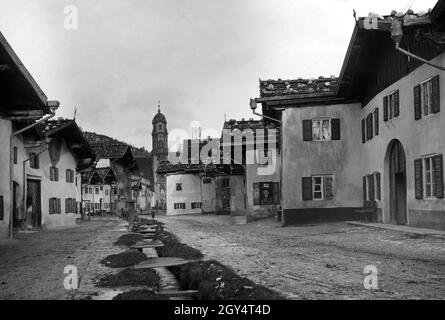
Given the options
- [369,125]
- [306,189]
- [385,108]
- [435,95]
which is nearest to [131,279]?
[435,95]

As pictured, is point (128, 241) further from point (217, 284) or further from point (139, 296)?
point (139, 296)

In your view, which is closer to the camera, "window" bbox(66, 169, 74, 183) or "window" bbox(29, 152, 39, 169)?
"window" bbox(29, 152, 39, 169)

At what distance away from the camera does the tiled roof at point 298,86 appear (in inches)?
1005

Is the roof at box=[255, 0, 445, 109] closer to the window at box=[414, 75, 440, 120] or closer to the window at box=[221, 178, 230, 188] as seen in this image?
the window at box=[414, 75, 440, 120]

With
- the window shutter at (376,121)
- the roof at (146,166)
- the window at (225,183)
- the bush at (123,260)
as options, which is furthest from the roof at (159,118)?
the bush at (123,260)

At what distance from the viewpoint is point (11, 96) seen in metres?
18.2

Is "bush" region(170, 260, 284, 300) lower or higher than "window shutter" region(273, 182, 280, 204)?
lower

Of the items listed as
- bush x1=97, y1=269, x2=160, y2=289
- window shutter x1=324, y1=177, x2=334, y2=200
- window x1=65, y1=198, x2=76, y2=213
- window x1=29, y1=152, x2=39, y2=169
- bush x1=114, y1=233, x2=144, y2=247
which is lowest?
bush x1=114, y1=233, x2=144, y2=247

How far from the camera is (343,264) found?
1044cm

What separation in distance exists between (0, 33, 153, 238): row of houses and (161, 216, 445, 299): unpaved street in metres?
7.64

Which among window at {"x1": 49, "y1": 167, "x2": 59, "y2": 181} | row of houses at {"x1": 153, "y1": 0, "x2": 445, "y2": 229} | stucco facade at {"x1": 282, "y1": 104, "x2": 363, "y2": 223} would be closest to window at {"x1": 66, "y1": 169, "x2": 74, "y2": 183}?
window at {"x1": 49, "y1": 167, "x2": 59, "y2": 181}

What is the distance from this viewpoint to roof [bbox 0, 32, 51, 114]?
15922 millimetres

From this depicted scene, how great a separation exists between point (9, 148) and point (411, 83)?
46.4 feet

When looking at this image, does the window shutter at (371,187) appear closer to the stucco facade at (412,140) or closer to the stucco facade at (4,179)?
the stucco facade at (412,140)
